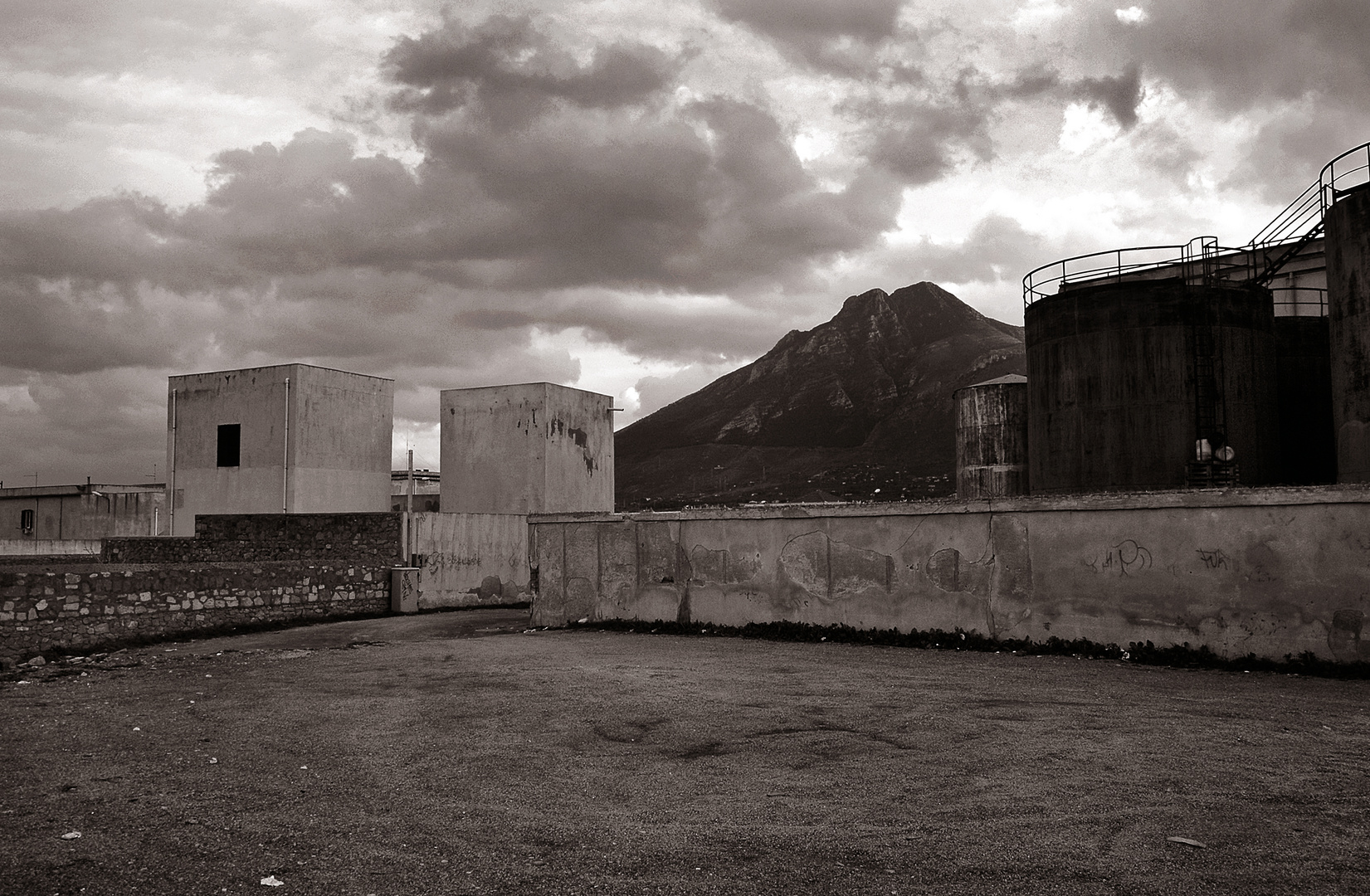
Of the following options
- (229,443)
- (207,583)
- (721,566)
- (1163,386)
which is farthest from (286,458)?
(1163,386)

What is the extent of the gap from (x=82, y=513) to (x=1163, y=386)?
41062mm

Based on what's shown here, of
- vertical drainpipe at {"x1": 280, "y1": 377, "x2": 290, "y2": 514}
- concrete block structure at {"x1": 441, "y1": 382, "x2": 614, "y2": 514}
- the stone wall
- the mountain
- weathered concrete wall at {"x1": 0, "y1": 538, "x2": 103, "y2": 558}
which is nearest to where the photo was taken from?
the stone wall

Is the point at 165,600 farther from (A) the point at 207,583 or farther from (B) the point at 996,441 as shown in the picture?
(B) the point at 996,441

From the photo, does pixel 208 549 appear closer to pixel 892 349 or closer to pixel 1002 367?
pixel 1002 367

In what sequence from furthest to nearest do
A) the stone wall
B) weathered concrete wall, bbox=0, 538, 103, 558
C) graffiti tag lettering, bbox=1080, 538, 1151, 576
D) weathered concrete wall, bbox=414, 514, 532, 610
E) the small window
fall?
weathered concrete wall, bbox=0, 538, 103, 558
the small window
weathered concrete wall, bbox=414, 514, 532, 610
the stone wall
graffiti tag lettering, bbox=1080, 538, 1151, 576

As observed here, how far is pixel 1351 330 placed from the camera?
1403 centimetres

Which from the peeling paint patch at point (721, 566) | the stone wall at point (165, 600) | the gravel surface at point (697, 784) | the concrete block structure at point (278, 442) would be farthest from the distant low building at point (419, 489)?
the gravel surface at point (697, 784)

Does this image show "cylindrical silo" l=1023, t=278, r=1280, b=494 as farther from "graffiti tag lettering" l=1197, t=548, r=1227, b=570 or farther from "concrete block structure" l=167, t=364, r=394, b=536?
"concrete block structure" l=167, t=364, r=394, b=536

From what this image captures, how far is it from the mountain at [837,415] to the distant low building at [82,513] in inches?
2883

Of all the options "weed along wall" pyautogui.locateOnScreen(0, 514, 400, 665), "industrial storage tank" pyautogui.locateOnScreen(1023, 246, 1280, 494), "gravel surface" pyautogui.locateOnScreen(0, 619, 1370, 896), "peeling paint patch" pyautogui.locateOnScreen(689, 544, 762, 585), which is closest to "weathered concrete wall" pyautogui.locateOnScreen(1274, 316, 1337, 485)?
"industrial storage tank" pyautogui.locateOnScreen(1023, 246, 1280, 494)

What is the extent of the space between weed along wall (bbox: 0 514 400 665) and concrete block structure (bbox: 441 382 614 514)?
507 centimetres

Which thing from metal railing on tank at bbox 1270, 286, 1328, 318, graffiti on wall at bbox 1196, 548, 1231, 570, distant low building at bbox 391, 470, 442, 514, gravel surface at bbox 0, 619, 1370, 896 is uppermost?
metal railing on tank at bbox 1270, 286, 1328, 318

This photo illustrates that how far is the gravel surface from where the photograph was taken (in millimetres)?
4078

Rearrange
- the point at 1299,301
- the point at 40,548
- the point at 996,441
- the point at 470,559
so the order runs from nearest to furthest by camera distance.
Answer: the point at 470,559 → the point at 1299,301 → the point at 996,441 → the point at 40,548
